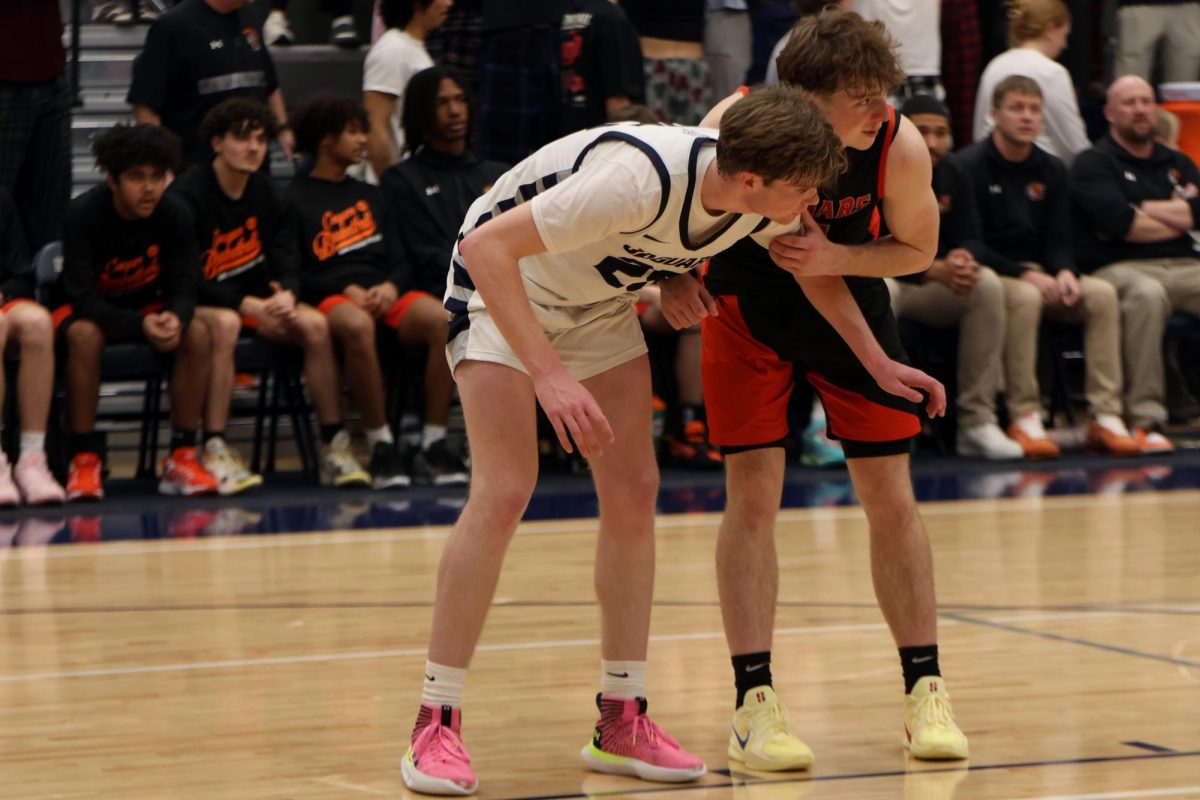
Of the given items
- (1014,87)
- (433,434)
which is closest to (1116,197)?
(1014,87)

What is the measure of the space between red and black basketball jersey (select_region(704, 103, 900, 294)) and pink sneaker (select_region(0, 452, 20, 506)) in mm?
3847

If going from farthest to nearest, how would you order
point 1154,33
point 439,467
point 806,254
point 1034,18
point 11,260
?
point 1154,33
point 1034,18
point 439,467
point 11,260
point 806,254

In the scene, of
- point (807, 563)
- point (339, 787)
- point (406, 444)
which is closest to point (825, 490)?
point (807, 563)

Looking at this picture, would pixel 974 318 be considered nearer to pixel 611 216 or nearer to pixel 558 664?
pixel 558 664

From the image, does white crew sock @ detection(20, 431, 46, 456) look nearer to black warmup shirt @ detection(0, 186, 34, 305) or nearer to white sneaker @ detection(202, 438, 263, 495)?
black warmup shirt @ detection(0, 186, 34, 305)

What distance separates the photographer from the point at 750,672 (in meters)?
3.57

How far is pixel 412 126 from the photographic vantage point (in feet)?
25.0

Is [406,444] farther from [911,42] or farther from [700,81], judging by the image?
[911,42]

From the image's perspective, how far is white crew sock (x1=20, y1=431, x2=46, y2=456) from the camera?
6.78 meters

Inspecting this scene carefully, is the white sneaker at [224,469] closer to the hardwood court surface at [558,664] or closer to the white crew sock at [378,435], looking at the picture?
the white crew sock at [378,435]

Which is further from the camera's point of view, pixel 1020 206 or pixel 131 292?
pixel 1020 206

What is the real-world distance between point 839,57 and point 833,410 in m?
Result: 0.78

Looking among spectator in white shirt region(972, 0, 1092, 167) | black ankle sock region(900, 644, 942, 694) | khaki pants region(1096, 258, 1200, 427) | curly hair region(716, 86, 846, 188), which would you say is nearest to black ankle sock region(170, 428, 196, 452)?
spectator in white shirt region(972, 0, 1092, 167)

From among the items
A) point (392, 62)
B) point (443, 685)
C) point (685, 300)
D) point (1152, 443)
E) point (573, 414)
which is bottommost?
point (1152, 443)
